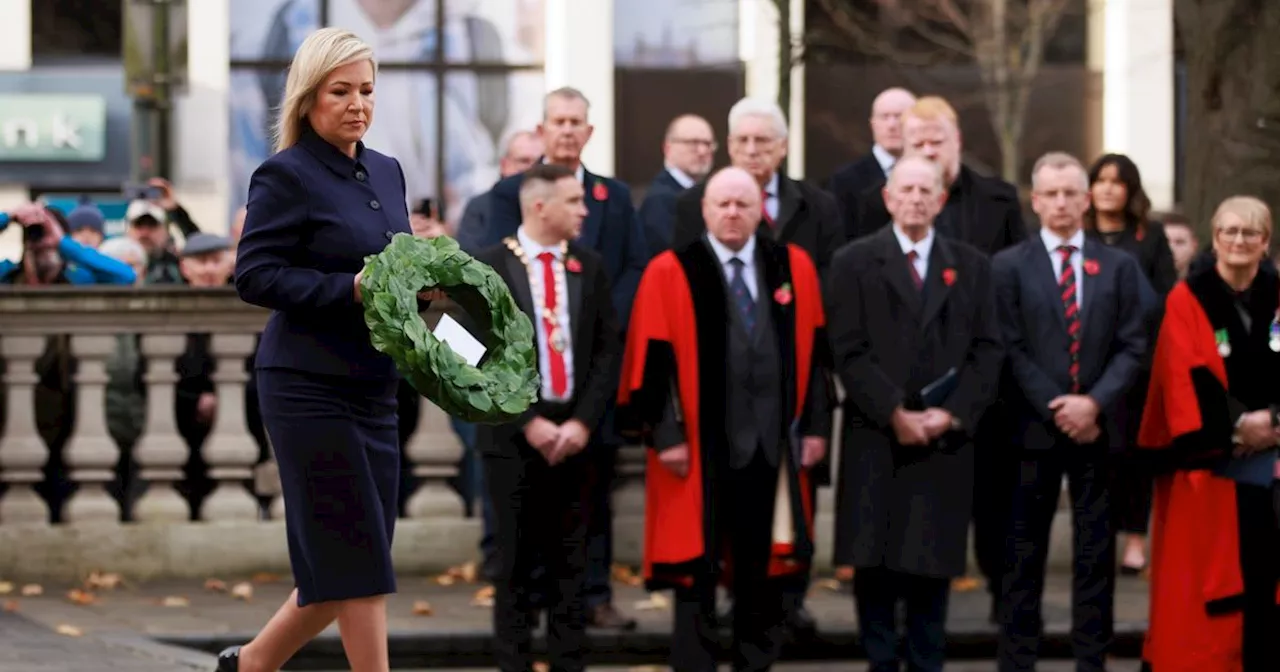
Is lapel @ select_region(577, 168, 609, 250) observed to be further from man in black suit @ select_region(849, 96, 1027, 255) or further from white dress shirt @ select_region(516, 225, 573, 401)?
man in black suit @ select_region(849, 96, 1027, 255)

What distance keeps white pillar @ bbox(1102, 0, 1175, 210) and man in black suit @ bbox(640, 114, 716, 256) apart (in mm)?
16829

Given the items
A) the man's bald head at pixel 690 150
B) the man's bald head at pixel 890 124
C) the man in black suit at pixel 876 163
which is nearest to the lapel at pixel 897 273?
the man in black suit at pixel 876 163

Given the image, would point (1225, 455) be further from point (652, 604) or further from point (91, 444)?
point (91, 444)

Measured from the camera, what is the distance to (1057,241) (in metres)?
11.1

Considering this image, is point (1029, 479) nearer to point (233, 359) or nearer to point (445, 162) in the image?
point (233, 359)

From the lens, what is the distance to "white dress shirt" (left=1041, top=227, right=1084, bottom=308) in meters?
11.0

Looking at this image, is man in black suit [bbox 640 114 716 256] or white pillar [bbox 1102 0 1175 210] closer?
man in black suit [bbox 640 114 716 256]

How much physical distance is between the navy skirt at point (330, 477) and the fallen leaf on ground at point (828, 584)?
18.7 ft

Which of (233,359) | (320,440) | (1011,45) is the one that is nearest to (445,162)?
(1011,45)

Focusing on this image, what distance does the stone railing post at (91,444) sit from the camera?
12859mm

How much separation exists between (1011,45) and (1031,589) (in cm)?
1843

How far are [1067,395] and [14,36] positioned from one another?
1768 centimetres

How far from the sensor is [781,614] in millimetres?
10711

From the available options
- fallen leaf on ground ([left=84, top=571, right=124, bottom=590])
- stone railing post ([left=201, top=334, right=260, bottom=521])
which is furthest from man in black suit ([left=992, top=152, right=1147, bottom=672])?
fallen leaf on ground ([left=84, top=571, right=124, bottom=590])
